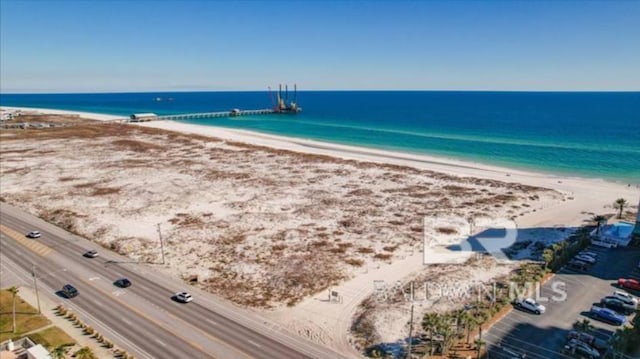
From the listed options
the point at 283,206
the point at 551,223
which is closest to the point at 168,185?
the point at 283,206

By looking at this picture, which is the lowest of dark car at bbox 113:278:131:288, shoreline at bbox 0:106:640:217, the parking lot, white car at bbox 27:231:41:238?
the parking lot

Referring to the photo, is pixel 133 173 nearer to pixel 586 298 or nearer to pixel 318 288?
pixel 318 288

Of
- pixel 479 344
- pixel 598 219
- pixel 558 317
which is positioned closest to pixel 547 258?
pixel 558 317

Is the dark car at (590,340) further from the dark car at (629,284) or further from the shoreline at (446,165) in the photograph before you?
the shoreline at (446,165)

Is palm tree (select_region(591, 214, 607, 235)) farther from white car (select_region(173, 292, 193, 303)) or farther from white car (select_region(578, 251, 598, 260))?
white car (select_region(173, 292, 193, 303))

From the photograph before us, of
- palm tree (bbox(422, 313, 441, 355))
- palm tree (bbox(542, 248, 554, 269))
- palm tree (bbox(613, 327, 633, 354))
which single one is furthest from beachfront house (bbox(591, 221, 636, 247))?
palm tree (bbox(422, 313, 441, 355))

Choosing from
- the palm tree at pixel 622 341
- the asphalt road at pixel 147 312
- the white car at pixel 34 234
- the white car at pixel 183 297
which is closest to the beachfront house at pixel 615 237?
the palm tree at pixel 622 341
